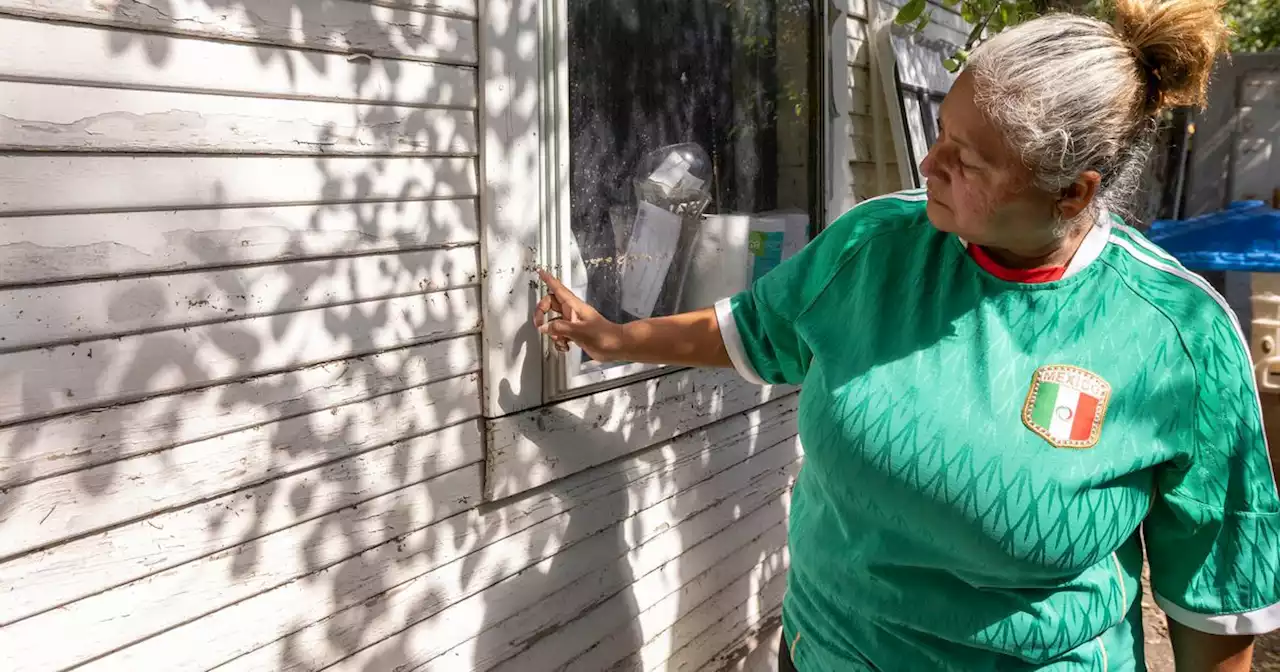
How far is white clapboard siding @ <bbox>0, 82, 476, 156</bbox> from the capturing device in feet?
4.55

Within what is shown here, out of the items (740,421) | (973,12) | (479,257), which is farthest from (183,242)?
A: (973,12)

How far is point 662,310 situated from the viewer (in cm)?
277

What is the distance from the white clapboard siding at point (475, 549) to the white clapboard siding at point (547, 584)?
0.02m

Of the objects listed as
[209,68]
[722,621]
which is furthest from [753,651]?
[209,68]

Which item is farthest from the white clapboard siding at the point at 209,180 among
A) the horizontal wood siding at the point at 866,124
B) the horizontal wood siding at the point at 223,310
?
the horizontal wood siding at the point at 866,124

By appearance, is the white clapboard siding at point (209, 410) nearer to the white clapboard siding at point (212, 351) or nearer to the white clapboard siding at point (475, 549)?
the white clapboard siding at point (212, 351)

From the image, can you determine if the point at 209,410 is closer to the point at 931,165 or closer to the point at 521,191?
the point at 521,191

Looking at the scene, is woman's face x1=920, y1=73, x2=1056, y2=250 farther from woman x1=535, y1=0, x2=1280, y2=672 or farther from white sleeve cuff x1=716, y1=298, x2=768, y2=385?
white sleeve cuff x1=716, y1=298, x2=768, y2=385

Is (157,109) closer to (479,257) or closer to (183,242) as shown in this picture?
(183,242)

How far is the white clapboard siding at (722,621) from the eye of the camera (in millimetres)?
2967

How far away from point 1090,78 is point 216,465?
154 cm

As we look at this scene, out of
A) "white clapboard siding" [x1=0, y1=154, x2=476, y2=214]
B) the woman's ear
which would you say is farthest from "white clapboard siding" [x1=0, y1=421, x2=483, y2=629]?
the woman's ear

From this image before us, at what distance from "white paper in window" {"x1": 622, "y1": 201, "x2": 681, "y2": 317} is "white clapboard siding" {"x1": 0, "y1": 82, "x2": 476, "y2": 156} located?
27.3 inches

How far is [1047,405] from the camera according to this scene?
4.79 ft
